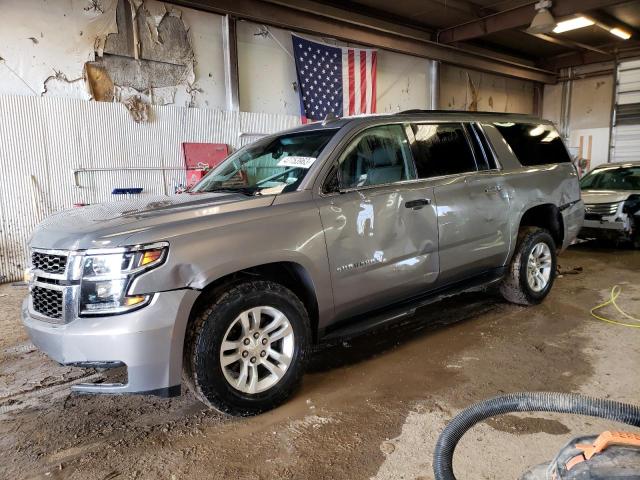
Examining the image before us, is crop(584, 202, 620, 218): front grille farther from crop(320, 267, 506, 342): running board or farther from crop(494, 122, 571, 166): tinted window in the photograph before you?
crop(320, 267, 506, 342): running board

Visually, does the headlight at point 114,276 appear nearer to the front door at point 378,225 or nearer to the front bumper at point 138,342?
the front bumper at point 138,342

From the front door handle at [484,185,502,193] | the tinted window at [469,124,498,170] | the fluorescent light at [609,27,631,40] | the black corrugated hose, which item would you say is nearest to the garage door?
the fluorescent light at [609,27,631,40]

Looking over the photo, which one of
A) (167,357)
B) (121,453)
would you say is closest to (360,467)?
(167,357)

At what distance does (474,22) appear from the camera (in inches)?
427

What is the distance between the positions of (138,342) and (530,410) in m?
1.80

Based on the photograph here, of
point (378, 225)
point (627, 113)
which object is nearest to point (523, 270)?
point (378, 225)

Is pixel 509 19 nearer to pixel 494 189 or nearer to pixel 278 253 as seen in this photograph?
pixel 494 189

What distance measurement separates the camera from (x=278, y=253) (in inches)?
104

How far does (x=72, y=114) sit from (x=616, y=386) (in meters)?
7.10

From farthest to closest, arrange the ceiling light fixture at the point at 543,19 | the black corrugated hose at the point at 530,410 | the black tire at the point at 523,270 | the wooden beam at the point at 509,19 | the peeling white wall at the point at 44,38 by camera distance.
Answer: the ceiling light fixture at the point at 543,19, the wooden beam at the point at 509,19, the peeling white wall at the point at 44,38, the black tire at the point at 523,270, the black corrugated hose at the point at 530,410

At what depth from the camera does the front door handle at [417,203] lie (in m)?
3.28

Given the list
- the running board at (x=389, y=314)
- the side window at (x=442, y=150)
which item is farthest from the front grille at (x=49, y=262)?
the side window at (x=442, y=150)

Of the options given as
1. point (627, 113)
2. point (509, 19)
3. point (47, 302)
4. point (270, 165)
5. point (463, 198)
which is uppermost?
point (509, 19)

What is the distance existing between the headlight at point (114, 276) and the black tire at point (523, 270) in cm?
334
